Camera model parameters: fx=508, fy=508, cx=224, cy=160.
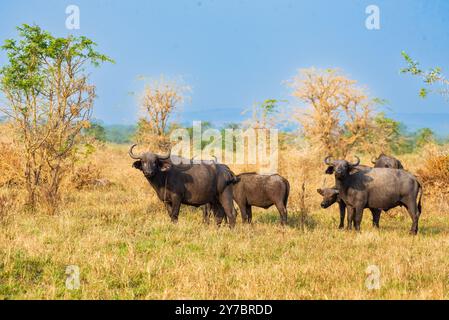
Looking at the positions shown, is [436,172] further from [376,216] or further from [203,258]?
[203,258]

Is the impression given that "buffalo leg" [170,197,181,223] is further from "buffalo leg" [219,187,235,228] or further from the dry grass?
"buffalo leg" [219,187,235,228]

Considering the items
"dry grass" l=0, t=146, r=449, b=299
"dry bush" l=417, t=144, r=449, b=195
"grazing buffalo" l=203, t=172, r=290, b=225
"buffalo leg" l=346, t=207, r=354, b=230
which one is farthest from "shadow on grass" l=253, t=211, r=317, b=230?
"dry bush" l=417, t=144, r=449, b=195

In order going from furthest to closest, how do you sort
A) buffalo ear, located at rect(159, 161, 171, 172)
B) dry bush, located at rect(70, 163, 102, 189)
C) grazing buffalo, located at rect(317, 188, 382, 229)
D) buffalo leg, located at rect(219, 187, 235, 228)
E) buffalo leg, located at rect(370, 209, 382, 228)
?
1. dry bush, located at rect(70, 163, 102, 189)
2. buffalo leg, located at rect(370, 209, 382, 228)
3. grazing buffalo, located at rect(317, 188, 382, 229)
4. buffalo leg, located at rect(219, 187, 235, 228)
5. buffalo ear, located at rect(159, 161, 171, 172)

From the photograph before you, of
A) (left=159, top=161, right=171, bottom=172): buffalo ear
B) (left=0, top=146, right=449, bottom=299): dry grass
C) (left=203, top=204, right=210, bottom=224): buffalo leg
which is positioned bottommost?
(left=0, top=146, right=449, bottom=299): dry grass

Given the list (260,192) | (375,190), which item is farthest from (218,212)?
(375,190)

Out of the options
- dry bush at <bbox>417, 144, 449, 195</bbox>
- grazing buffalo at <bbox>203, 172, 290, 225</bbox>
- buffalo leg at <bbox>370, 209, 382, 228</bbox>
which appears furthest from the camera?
dry bush at <bbox>417, 144, 449, 195</bbox>

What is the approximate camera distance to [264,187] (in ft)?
37.0

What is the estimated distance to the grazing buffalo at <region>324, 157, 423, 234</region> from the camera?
10578mm

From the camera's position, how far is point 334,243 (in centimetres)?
888

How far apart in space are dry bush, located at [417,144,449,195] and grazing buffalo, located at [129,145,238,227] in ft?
23.0

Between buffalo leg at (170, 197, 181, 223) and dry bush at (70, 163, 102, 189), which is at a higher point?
dry bush at (70, 163, 102, 189)

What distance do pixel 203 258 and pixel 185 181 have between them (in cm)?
332
